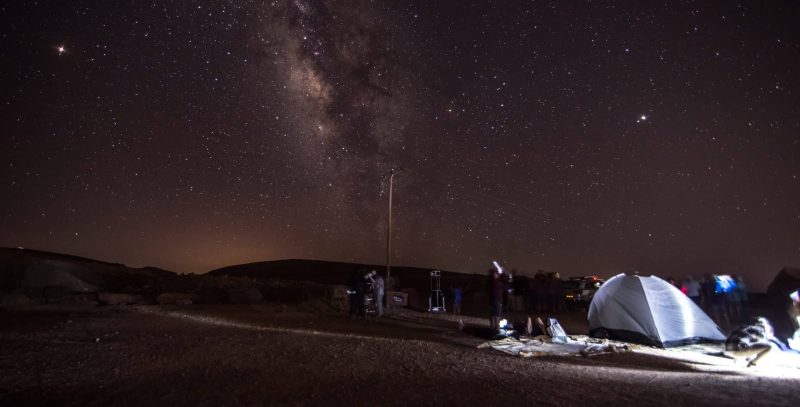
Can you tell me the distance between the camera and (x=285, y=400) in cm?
538

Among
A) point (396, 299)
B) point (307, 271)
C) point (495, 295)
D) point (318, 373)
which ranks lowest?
point (318, 373)

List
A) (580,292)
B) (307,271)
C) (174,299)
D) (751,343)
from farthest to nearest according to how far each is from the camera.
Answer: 1. (307,271)
2. (580,292)
3. (174,299)
4. (751,343)

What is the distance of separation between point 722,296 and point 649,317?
702 cm

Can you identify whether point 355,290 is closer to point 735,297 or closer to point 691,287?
point 691,287

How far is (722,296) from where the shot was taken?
15914 millimetres

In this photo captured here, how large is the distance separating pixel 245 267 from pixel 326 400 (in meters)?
73.2

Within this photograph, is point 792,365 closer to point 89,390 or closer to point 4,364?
point 89,390

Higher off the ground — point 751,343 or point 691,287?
point 691,287

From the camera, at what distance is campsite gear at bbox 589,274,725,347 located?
11094mm

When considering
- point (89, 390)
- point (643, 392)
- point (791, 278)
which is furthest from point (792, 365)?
point (791, 278)

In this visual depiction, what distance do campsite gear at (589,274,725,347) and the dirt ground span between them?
1.95 metres

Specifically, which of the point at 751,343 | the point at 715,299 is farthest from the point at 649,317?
the point at 715,299

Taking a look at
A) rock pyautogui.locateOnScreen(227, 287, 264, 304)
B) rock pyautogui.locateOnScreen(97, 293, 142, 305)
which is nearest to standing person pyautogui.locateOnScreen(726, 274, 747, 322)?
rock pyautogui.locateOnScreen(227, 287, 264, 304)

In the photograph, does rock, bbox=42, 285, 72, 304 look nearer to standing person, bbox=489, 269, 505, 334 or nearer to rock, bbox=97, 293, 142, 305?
rock, bbox=97, 293, 142, 305
